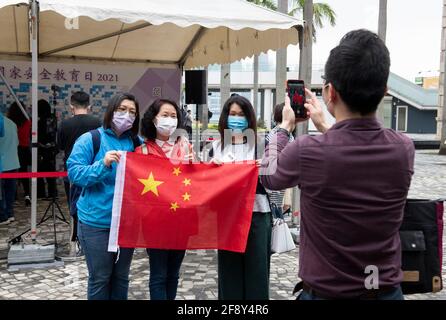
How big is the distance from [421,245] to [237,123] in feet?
5.05

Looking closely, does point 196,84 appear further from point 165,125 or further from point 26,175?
point 165,125

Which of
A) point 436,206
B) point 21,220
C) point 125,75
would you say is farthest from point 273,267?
point 125,75

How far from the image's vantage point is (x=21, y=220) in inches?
287

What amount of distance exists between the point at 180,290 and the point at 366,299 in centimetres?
315

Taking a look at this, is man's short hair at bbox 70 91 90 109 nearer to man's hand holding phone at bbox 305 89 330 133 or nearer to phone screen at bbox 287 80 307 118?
phone screen at bbox 287 80 307 118

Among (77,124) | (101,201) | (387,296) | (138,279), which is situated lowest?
(138,279)

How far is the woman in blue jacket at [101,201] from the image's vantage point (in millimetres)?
3102

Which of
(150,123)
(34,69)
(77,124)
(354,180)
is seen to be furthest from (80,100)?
(354,180)

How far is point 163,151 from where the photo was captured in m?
3.48

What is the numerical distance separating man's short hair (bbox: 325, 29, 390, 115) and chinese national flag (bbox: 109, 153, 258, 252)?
5.39ft

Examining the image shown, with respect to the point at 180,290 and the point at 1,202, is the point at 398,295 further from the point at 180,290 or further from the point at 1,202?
the point at 1,202

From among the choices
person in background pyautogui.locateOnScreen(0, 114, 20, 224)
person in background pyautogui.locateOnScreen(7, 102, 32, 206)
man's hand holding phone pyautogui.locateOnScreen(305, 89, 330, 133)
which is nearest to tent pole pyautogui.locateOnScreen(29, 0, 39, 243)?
person in background pyautogui.locateOnScreen(0, 114, 20, 224)

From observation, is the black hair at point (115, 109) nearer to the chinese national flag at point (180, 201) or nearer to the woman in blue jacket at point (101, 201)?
the woman in blue jacket at point (101, 201)

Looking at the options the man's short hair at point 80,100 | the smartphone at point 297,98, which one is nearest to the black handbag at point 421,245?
the smartphone at point 297,98
